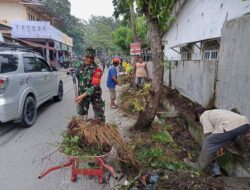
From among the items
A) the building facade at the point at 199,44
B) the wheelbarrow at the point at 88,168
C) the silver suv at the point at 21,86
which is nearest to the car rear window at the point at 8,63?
the silver suv at the point at 21,86

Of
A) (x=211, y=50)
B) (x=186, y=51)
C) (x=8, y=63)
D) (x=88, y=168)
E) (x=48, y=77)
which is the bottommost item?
(x=88, y=168)

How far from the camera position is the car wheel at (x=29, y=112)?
5.58 metres

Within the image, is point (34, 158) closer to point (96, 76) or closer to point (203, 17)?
point (96, 76)

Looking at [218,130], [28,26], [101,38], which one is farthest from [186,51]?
[101,38]

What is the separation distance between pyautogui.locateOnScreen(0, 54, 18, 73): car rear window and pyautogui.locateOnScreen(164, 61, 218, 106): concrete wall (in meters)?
4.66

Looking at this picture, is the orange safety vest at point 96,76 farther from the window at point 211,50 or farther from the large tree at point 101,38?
the large tree at point 101,38

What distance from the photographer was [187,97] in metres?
7.50

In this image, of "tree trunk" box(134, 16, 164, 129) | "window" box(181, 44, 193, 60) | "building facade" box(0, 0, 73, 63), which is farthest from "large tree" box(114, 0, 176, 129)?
"building facade" box(0, 0, 73, 63)

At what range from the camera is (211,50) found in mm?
10555

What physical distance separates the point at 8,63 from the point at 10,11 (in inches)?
894

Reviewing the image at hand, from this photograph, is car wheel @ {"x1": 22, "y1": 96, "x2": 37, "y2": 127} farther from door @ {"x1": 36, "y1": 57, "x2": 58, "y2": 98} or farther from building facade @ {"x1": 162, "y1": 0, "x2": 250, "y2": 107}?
building facade @ {"x1": 162, "y1": 0, "x2": 250, "y2": 107}

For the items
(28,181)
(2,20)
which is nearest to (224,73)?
(28,181)

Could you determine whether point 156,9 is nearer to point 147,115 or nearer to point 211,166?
point 147,115

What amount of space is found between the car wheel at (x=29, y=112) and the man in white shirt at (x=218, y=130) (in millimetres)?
3972
